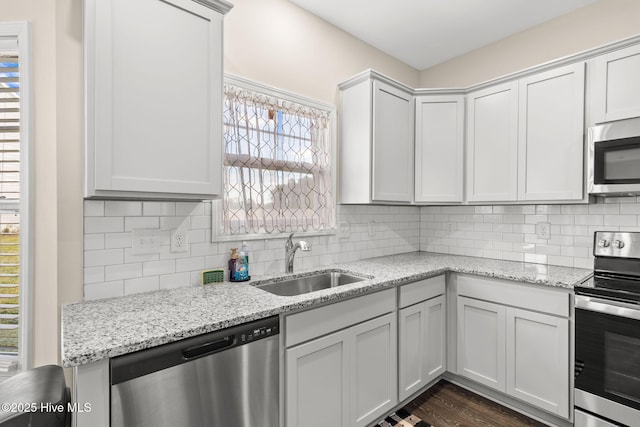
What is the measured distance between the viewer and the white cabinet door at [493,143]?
2.45 m

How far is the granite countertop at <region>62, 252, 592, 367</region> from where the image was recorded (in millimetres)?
1068

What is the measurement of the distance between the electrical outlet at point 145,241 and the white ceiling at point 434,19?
1.88m

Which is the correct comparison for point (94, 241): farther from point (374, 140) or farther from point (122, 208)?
point (374, 140)

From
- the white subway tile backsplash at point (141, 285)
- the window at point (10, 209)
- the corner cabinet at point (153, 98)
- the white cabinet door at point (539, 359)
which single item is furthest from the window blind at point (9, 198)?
the white cabinet door at point (539, 359)

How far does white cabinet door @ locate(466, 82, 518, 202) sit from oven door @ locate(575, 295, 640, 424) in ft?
3.15

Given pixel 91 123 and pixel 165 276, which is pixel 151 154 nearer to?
pixel 91 123

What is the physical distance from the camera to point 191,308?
1409mm

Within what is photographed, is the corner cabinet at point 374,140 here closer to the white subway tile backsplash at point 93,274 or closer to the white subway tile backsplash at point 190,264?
the white subway tile backsplash at point 190,264

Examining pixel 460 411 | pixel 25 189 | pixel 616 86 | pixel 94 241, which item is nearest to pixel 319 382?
pixel 460 411

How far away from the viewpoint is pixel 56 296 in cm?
145

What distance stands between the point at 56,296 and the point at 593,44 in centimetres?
363

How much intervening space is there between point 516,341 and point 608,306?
0.59 meters

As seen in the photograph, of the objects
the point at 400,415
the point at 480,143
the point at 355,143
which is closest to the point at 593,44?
the point at 480,143

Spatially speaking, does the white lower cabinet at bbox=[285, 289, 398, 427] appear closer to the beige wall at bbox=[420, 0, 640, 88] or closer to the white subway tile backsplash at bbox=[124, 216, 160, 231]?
the white subway tile backsplash at bbox=[124, 216, 160, 231]
